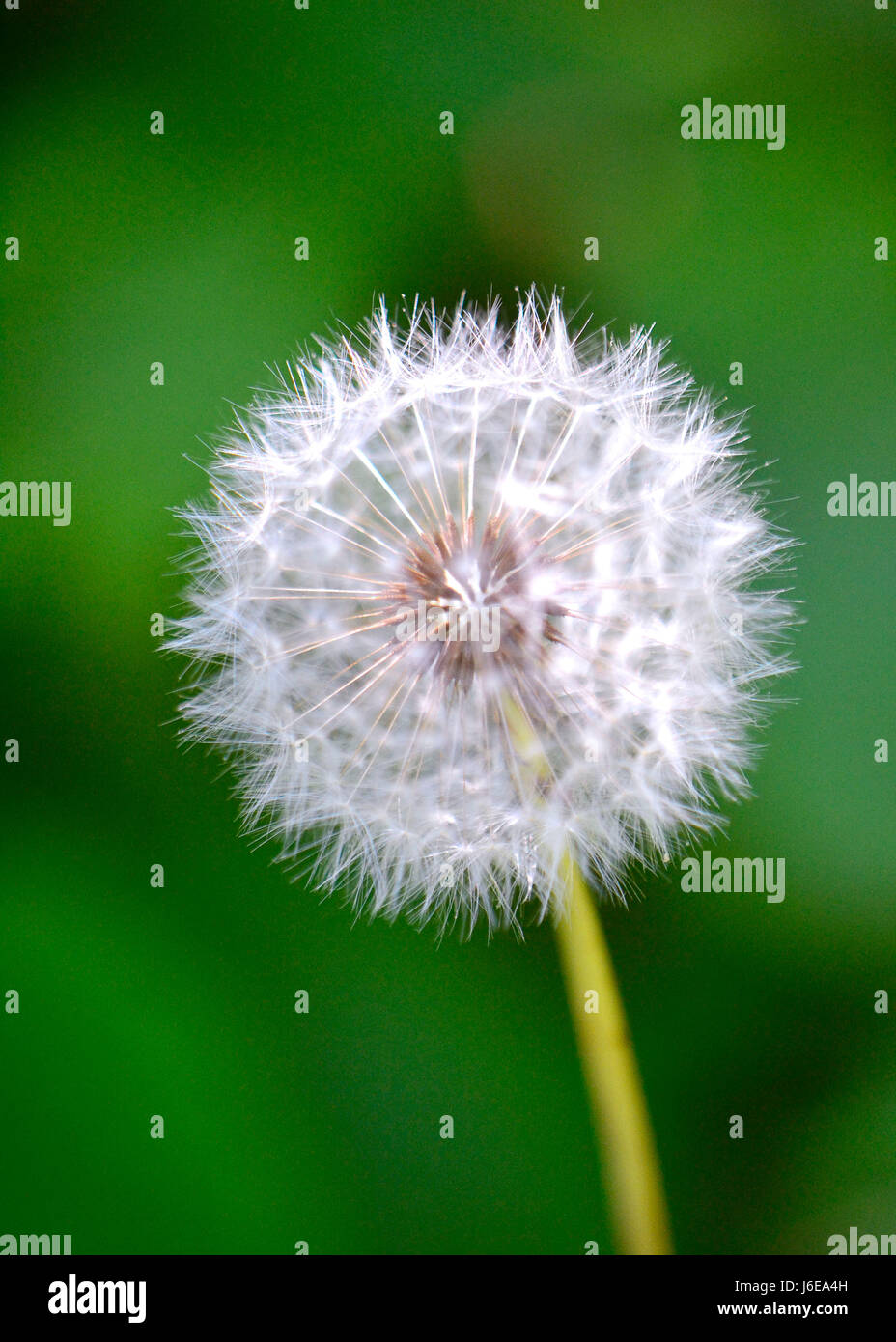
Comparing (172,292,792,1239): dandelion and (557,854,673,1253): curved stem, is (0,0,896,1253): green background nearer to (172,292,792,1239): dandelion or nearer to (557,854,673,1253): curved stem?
(557,854,673,1253): curved stem

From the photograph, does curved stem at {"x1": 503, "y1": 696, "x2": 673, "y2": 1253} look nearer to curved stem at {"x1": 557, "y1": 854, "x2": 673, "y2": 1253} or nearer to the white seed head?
curved stem at {"x1": 557, "y1": 854, "x2": 673, "y2": 1253}

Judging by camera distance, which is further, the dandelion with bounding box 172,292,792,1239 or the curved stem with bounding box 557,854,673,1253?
the curved stem with bounding box 557,854,673,1253

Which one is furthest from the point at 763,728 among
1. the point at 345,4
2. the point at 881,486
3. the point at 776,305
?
the point at 345,4

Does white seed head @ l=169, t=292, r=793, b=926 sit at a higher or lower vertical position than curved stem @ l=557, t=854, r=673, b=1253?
higher

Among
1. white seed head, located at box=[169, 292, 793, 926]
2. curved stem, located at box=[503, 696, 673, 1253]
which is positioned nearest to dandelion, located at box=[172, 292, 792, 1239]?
white seed head, located at box=[169, 292, 793, 926]

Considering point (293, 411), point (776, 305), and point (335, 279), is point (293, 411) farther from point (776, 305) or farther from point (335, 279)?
point (776, 305)

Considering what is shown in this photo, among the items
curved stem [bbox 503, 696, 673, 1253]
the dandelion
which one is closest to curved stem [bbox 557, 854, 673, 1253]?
curved stem [bbox 503, 696, 673, 1253]

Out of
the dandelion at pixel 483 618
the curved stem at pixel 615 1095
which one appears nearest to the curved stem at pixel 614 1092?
the curved stem at pixel 615 1095
